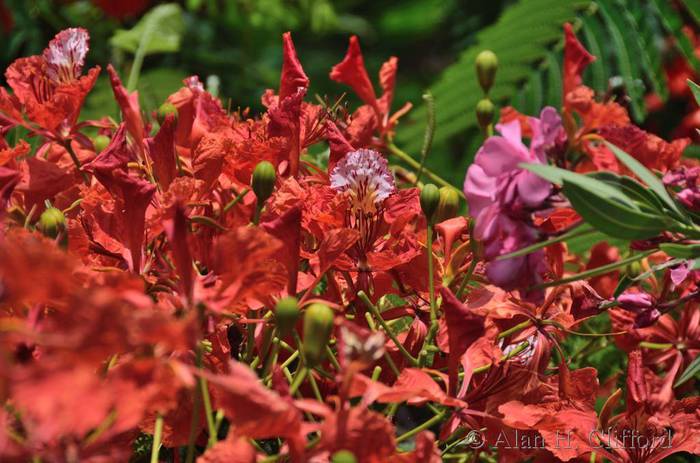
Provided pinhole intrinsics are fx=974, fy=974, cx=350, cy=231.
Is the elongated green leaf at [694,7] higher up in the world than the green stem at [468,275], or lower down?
lower down

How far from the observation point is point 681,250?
58 cm

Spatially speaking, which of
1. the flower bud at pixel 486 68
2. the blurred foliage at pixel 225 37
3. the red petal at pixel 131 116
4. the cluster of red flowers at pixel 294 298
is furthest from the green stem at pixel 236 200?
the blurred foliage at pixel 225 37

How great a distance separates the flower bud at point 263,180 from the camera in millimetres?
678

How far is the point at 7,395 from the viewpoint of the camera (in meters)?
0.53

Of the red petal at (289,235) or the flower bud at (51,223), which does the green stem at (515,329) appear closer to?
the red petal at (289,235)

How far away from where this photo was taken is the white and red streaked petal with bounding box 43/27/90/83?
81 cm

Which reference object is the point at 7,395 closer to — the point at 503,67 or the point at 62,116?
the point at 62,116

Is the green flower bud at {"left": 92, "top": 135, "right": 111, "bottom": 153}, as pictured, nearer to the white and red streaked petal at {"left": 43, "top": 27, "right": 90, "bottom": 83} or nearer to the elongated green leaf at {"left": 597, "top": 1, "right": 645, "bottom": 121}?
the white and red streaked petal at {"left": 43, "top": 27, "right": 90, "bottom": 83}

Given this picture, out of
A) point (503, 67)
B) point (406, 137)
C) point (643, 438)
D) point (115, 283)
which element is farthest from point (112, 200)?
point (503, 67)

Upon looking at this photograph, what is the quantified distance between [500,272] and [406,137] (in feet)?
2.60

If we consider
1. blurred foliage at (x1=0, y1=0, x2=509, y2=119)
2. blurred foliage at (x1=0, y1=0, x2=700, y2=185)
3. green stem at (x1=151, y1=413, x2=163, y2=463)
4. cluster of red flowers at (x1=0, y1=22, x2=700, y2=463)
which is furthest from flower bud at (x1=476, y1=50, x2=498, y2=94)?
blurred foliage at (x1=0, y1=0, x2=509, y2=119)

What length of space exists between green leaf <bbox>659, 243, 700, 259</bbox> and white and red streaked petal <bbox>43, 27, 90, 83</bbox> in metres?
0.49

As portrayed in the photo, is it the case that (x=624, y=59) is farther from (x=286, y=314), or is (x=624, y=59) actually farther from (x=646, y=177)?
(x=286, y=314)

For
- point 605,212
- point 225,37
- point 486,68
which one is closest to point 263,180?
point 605,212
